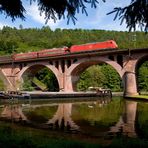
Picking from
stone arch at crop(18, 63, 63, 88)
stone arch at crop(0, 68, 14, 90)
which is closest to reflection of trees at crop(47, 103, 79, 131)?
stone arch at crop(18, 63, 63, 88)

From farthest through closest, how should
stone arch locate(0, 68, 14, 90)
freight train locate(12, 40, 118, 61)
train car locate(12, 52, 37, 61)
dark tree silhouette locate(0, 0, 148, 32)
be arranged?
stone arch locate(0, 68, 14, 90) < train car locate(12, 52, 37, 61) < freight train locate(12, 40, 118, 61) < dark tree silhouette locate(0, 0, 148, 32)

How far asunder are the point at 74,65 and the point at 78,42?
8312cm

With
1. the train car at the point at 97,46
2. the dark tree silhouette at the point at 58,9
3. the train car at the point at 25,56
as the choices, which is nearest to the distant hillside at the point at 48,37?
the train car at the point at 25,56

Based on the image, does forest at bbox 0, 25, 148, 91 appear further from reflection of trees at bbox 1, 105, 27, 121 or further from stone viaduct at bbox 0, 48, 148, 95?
reflection of trees at bbox 1, 105, 27, 121

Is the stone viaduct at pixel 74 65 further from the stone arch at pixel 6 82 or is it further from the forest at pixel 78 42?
the forest at pixel 78 42

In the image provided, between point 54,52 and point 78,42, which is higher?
point 78,42

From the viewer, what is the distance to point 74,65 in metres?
67.3

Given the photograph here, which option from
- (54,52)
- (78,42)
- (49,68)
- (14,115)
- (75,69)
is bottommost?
(14,115)

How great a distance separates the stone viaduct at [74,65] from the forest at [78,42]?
9.39 ft

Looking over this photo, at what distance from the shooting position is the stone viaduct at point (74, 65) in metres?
56.6

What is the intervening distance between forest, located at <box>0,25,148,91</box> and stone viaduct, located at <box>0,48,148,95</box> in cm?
286

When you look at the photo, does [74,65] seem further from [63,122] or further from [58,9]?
[58,9]

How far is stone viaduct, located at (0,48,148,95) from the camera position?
186ft

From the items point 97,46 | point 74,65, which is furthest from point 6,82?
point 97,46
